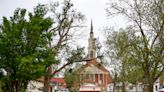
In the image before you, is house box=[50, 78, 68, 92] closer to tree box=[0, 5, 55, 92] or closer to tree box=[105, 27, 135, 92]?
tree box=[105, 27, 135, 92]

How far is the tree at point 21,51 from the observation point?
35500 mm

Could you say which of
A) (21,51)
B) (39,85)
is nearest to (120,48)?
(21,51)

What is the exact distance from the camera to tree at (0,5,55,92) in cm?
3550

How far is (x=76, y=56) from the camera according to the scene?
5088 centimetres

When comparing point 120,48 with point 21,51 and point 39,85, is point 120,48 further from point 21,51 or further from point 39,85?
point 39,85

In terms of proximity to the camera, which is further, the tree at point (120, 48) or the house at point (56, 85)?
the house at point (56, 85)

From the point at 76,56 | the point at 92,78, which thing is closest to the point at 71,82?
the point at 76,56

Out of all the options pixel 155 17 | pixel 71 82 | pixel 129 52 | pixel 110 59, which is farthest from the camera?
pixel 71 82

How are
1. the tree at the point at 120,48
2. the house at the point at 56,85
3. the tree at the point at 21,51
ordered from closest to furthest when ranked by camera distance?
the tree at the point at 21,51, the tree at the point at 120,48, the house at the point at 56,85

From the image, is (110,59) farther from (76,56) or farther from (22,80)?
(22,80)

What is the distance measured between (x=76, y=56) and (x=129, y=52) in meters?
7.06

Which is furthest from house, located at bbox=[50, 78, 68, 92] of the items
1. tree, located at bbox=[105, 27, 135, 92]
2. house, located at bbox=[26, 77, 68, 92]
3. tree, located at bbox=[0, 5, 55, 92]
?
tree, located at bbox=[0, 5, 55, 92]

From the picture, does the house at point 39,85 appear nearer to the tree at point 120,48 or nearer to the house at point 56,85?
the house at point 56,85

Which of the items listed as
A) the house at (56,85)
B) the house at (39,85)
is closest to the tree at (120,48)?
the house at (39,85)
